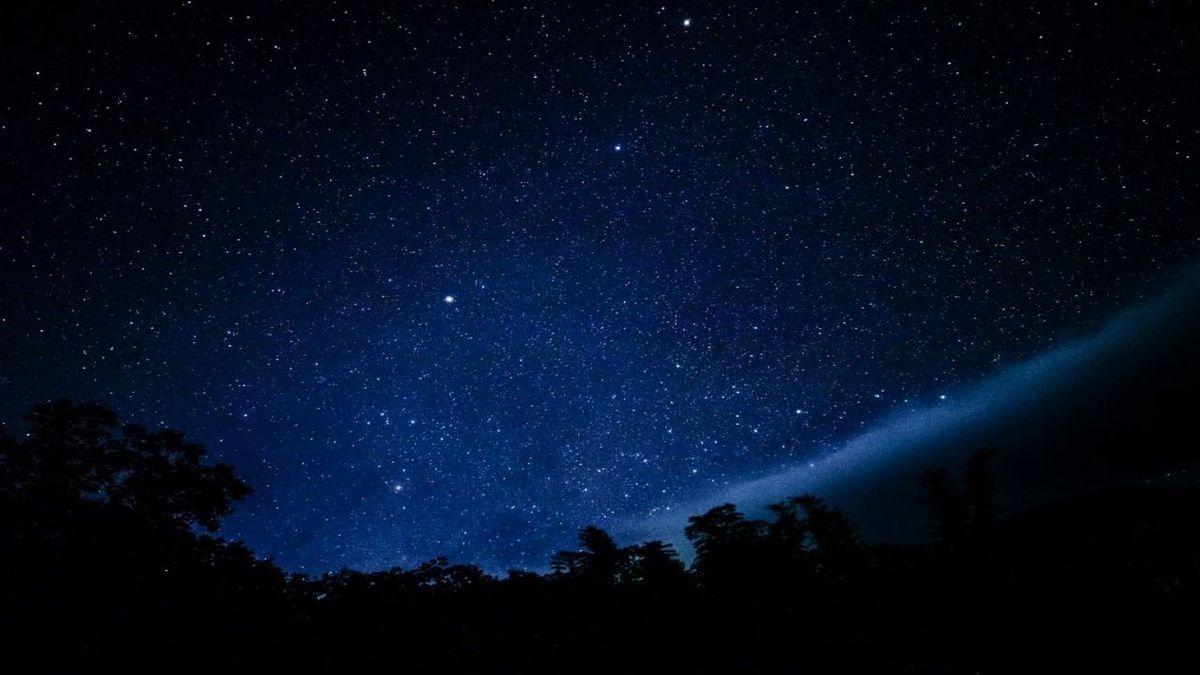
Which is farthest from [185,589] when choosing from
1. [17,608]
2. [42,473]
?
[42,473]

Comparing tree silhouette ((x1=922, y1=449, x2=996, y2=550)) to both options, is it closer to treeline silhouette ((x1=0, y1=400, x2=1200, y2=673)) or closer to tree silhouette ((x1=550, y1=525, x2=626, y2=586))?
treeline silhouette ((x1=0, y1=400, x2=1200, y2=673))

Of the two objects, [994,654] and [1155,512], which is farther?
[1155,512]

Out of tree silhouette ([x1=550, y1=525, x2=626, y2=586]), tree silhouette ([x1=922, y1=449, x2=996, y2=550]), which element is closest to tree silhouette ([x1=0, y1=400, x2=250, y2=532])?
tree silhouette ([x1=550, y1=525, x2=626, y2=586])

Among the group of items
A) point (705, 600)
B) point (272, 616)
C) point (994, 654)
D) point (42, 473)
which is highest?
point (42, 473)

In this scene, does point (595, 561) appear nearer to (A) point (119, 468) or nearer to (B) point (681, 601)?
(B) point (681, 601)

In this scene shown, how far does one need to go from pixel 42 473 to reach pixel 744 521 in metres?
11.6

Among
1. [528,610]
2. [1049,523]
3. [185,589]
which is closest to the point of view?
[528,610]

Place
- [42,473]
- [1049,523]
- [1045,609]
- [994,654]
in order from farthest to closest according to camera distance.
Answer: [42,473], [1049,523], [1045,609], [994,654]

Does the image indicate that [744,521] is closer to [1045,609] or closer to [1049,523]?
[1045,609]

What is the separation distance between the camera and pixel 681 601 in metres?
4.91

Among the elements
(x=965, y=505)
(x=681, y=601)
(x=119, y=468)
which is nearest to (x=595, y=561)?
(x=681, y=601)

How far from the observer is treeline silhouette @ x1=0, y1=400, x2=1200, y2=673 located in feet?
12.8

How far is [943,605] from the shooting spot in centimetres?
475

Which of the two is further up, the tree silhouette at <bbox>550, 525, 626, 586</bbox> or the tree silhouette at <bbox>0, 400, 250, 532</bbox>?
the tree silhouette at <bbox>0, 400, 250, 532</bbox>
